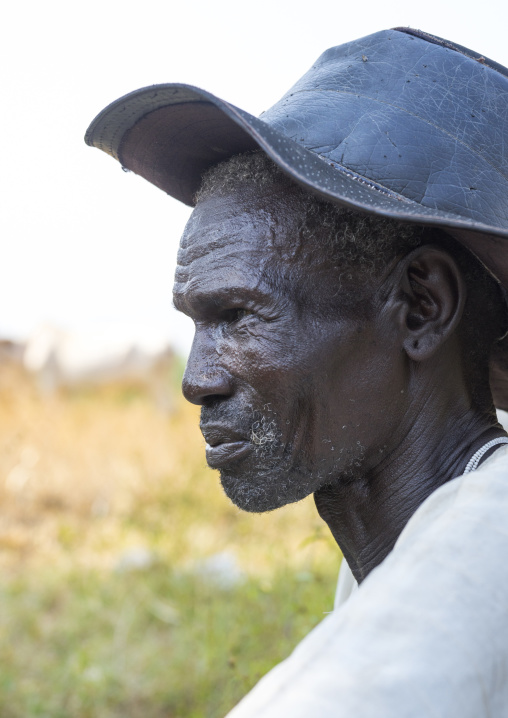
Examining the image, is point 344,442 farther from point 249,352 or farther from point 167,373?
point 167,373

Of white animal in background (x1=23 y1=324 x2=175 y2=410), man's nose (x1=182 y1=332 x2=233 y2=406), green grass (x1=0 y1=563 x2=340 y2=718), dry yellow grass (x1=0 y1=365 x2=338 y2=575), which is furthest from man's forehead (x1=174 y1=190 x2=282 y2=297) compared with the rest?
white animal in background (x1=23 y1=324 x2=175 y2=410)

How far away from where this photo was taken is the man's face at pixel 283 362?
1.58 m

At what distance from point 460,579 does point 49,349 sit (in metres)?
10.8

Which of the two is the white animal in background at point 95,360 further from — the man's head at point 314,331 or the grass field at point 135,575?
the man's head at point 314,331

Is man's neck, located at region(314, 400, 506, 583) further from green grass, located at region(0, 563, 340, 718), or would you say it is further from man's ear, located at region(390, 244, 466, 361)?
green grass, located at region(0, 563, 340, 718)

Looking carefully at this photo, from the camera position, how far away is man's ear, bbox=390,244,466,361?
160cm

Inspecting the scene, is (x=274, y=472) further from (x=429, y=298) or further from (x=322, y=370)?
(x=429, y=298)

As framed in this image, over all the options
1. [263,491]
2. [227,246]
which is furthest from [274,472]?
[227,246]

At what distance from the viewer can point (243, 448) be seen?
63.8 inches

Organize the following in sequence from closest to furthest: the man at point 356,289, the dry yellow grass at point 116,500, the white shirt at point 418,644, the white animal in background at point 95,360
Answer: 1. the white shirt at point 418,644
2. the man at point 356,289
3. the dry yellow grass at point 116,500
4. the white animal in background at point 95,360

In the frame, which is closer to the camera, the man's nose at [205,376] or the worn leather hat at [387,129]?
the worn leather hat at [387,129]

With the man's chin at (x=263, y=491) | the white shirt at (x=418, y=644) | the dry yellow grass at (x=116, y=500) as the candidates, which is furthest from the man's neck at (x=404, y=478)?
the dry yellow grass at (x=116, y=500)

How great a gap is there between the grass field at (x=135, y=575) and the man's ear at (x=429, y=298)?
2.25 ft

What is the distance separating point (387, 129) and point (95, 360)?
10.3m
